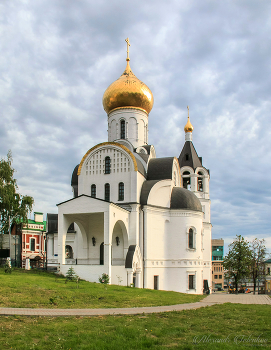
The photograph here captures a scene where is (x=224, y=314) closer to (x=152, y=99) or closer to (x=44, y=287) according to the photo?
(x=44, y=287)

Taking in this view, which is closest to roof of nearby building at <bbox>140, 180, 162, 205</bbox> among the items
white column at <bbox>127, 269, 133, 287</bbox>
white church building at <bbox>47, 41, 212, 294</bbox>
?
white church building at <bbox>47, 41, 212, 294</bbox>

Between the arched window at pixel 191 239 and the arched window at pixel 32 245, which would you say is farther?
the arched window at pixel 32 245

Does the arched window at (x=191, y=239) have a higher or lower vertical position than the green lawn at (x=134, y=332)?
higher

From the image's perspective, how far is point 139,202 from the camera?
22.5 m

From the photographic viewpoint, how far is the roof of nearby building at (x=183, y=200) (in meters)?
23.9

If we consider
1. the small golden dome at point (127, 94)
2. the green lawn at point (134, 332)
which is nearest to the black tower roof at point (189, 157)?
the small golden dome at point (127, 94)

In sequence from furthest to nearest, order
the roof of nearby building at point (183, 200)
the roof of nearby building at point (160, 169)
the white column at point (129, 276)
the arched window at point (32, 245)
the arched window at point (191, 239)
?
the arched window at point (32, 245)
the roof of nearby building at point (160, 169)
the roof of nearby building at point (183, 200)
the arched window at point (191, 239)
the white column at point (129, 276)

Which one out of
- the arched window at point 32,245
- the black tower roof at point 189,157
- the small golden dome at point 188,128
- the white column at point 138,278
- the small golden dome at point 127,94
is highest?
the small golden dome at point 127,94

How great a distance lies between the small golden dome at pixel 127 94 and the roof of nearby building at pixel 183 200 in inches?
299

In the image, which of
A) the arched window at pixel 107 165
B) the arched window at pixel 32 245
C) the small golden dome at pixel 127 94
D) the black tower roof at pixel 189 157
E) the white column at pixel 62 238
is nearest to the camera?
the white column at pixel 62 238

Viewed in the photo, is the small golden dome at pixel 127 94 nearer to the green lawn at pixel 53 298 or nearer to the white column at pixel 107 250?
the white column at pixel 107 250

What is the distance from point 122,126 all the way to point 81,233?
9061 mm

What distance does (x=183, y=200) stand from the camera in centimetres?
2397

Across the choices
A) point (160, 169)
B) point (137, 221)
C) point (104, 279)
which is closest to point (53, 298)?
point (104, 279)
